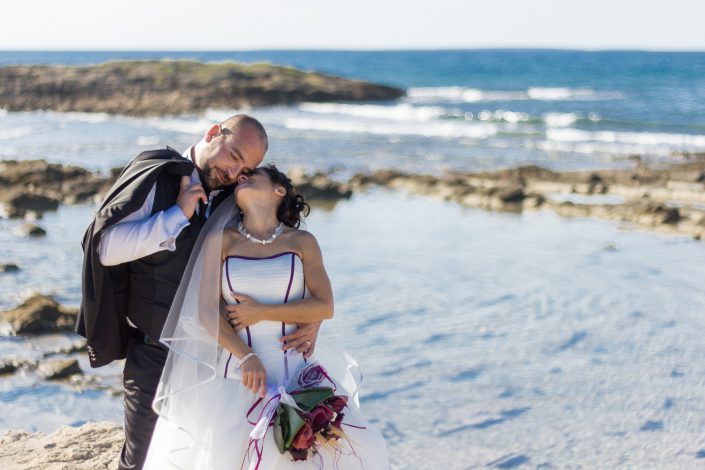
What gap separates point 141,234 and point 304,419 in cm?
96

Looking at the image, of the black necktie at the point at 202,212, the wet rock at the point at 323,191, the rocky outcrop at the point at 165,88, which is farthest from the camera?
the rocky outcrop at the point at 165,88

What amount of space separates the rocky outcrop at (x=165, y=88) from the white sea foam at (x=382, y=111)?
2.84m

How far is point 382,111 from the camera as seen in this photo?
1702 inches

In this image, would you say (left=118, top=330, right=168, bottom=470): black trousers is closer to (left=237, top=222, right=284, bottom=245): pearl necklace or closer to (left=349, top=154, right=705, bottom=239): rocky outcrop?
(left=237, top=222, right=284, bottom=245): pearl necklace

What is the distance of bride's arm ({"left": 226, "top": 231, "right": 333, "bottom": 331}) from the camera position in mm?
3754

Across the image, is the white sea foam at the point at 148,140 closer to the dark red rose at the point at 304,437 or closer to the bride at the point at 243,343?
the bride at the point at 243,343

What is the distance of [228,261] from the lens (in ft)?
12.5

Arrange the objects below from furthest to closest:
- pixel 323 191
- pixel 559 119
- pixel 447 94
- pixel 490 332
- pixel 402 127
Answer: pixel 447 94
pixel 559 119
pixel 402 127
pixel 323 191
pixel 490 332

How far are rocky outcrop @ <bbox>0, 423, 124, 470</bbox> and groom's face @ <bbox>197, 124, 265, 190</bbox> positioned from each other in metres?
2.16

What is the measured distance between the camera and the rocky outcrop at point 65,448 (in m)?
5.25

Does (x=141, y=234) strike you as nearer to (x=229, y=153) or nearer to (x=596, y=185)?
Result: (x=229, y=153)

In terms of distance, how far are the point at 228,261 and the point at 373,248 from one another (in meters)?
8.89

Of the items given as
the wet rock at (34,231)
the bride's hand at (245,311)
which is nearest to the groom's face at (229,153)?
the bride's hand at (245,311)

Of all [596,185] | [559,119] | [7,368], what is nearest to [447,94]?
[559,119]
